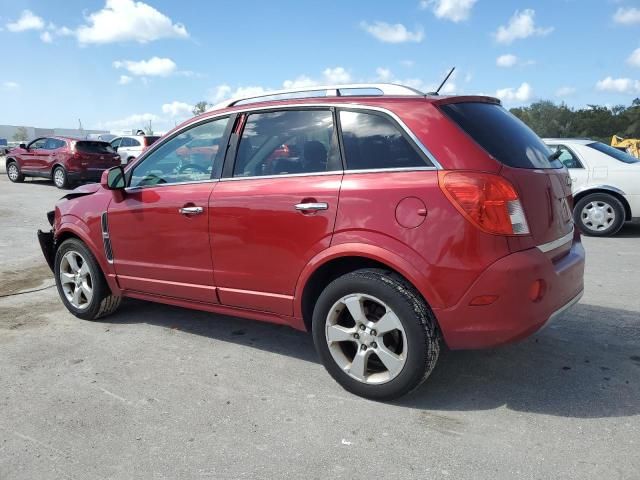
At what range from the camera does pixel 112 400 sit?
3.38 m

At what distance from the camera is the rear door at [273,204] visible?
11.1ft

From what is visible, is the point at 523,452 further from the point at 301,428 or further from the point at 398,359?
the point at 301,428

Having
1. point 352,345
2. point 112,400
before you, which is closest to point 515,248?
point 352,345

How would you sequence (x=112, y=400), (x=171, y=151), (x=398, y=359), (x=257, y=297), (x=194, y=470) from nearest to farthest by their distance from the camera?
(x=194, y=470)
(x=398, y=359)
(x=112, y=400)
(x=257, y=297)
(x=171, y=151)

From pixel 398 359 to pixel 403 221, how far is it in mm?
792

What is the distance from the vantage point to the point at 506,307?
292cm

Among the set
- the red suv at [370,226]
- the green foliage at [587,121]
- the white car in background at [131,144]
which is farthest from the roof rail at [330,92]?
the green foliage at [587,121]

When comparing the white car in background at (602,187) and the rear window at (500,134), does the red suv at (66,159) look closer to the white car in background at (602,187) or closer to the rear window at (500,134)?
the white car in background at (602,187)

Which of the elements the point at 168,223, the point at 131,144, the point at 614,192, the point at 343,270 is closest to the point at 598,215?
the point at 614,192

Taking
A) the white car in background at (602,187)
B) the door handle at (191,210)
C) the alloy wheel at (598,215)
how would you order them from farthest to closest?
the alloy wheel at (598,215), the white car in background at (602,187), the door handle at (191,210)

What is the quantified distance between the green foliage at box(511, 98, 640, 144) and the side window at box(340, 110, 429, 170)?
233 ft

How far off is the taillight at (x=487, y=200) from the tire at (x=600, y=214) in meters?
6.70

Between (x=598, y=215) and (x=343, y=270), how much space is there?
7.17 metres

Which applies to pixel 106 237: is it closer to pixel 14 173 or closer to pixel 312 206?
pixel 312 206
